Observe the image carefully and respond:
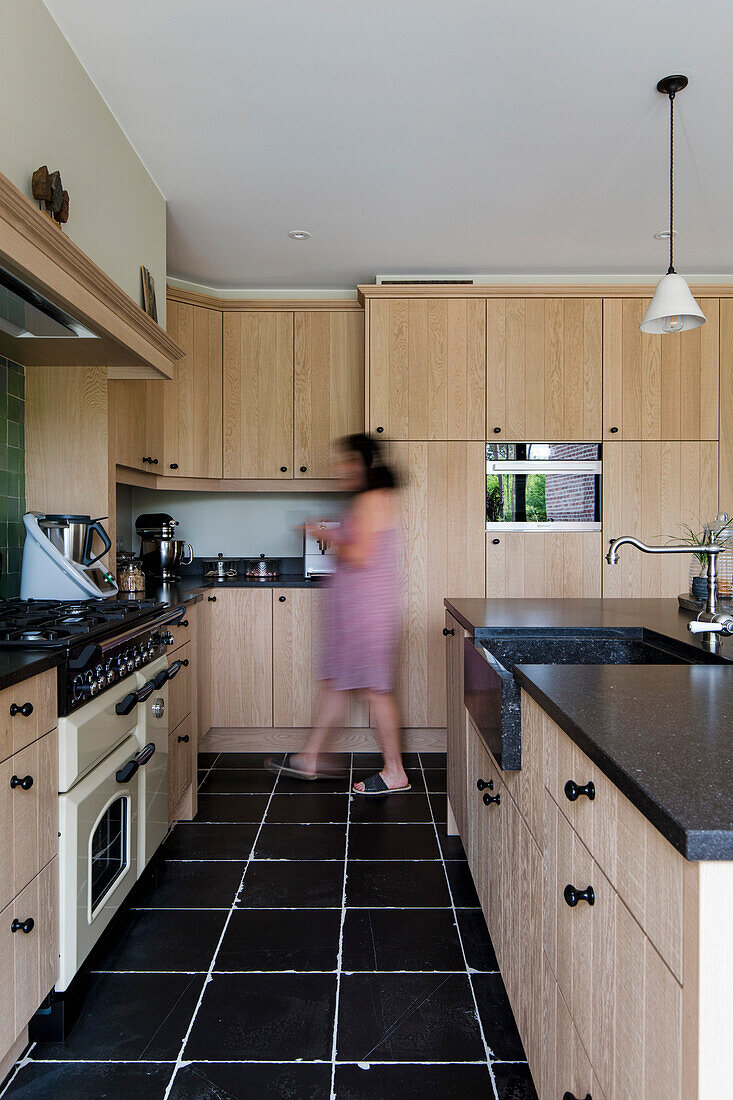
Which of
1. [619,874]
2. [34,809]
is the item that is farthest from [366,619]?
[619,874]

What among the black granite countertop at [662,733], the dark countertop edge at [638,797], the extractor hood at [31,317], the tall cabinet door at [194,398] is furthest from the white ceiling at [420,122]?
the dark countertop edge at [638,797]

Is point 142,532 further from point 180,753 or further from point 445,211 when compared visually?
point 445,211

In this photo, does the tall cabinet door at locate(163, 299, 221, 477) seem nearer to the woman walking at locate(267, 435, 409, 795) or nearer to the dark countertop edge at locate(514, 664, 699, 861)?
the woman walking at locate(267, 435, 409, 795)

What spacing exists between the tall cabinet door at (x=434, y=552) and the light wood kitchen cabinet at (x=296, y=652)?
14.3 inches

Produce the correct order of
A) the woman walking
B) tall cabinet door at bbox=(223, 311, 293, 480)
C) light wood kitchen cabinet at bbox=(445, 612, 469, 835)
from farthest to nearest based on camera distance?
1. tall cabinet door at bbox=(223, 311, 293, 480)
2. the woman walking
3. light wood kitchen cabinet at bbox=(445, 612, 469, 835)

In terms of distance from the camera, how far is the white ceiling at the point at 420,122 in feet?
6.34

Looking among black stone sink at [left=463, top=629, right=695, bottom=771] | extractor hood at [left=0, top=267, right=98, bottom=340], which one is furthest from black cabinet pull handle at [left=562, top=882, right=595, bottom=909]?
extractor hood at [left=0, top=267, right=98, bottom=340]

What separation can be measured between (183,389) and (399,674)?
1.92 m

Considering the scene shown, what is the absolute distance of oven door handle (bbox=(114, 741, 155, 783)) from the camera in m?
1.91

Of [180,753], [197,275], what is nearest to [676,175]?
[197,275]

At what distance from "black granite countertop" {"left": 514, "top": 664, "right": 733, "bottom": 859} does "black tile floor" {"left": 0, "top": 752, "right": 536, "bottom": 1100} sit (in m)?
0.86

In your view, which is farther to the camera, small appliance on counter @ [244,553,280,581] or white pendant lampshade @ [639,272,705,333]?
small appliance on counter @ [244,553,280,581]

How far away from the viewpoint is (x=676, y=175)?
278 cm

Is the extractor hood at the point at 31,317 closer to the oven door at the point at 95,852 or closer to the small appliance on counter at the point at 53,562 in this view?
the small appliance on counter at the point at 53,562
